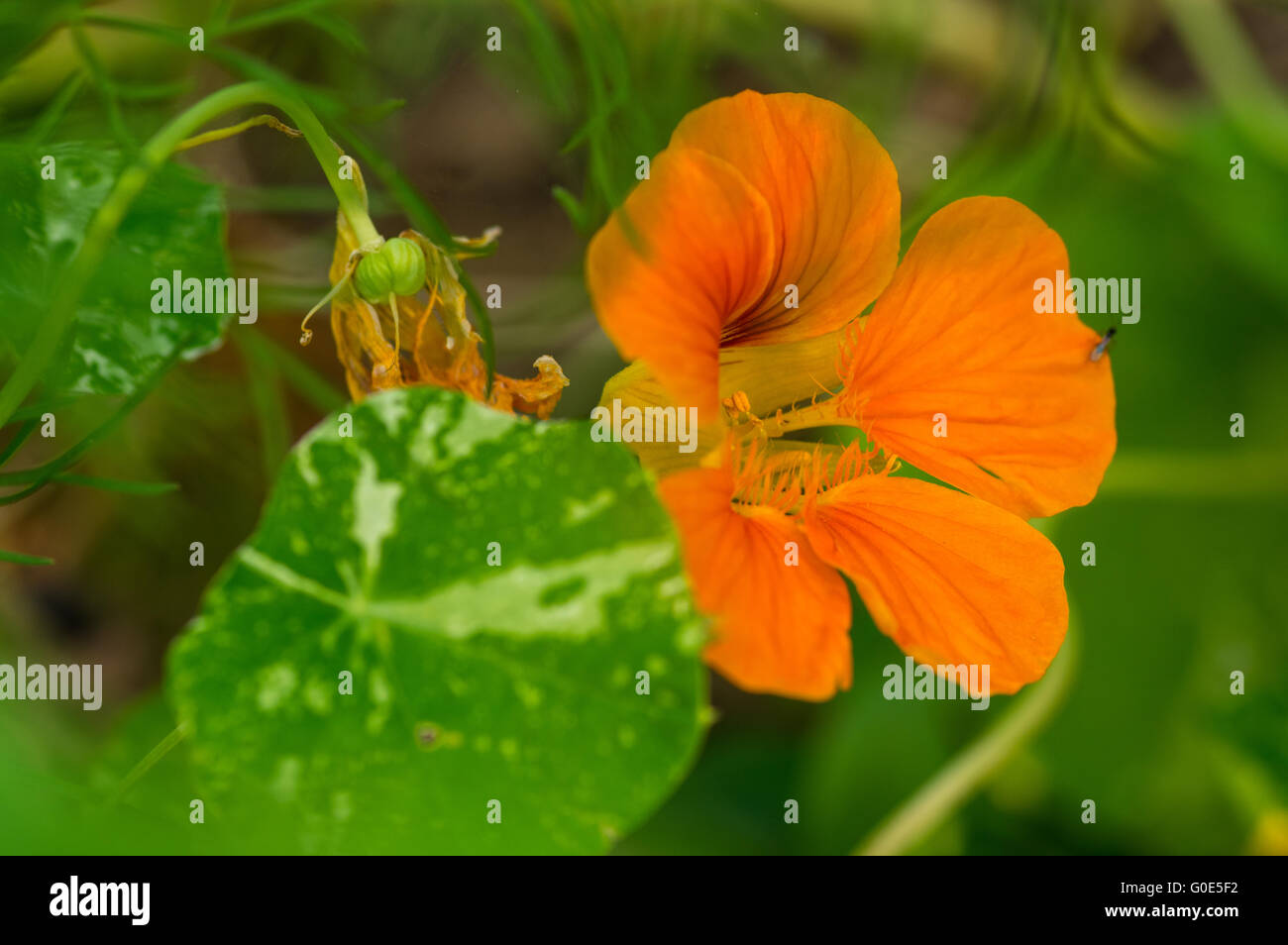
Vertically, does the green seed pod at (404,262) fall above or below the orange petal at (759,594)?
above

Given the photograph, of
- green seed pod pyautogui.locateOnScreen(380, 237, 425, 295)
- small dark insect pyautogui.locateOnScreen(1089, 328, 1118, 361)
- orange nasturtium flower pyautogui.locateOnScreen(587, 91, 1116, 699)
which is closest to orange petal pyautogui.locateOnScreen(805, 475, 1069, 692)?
orange nasturtium flower pyautogui.locateOnScreen(587, 91, 1116, 699)

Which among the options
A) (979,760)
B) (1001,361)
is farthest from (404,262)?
(979,760)

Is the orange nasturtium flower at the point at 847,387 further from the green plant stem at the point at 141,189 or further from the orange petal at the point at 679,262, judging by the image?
the green plant stem at the point at 141,189

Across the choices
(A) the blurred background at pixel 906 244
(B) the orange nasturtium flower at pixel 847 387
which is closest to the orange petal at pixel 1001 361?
(B) the orange nasturtium flower at pixel 847 387

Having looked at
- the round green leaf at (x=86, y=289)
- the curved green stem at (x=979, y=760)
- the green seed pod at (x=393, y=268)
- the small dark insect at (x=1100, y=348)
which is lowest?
the curved green stem at (x=979, y=760)

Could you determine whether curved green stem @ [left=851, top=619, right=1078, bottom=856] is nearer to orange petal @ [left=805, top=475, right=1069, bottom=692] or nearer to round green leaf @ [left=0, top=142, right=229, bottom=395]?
orange petal @ [left=805, top=475, right=1069, bottom=692]

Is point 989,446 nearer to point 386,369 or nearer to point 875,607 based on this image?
point 875,607

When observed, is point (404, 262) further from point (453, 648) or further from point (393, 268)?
point (453, 648)
